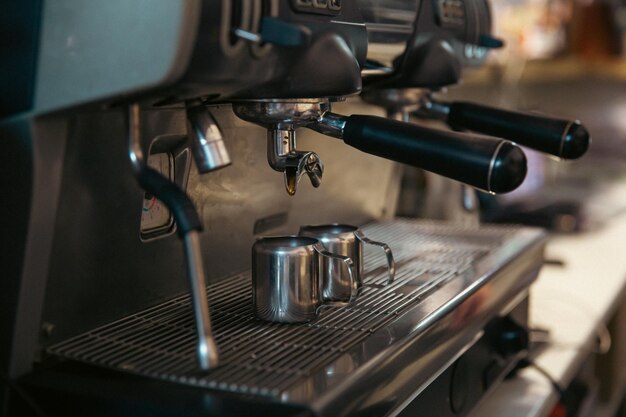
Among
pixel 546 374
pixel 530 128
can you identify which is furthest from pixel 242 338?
pixel 546 374

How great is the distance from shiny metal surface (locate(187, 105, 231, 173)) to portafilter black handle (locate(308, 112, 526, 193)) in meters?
0.11

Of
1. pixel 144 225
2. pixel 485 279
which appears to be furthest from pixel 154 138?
pixel 485 279

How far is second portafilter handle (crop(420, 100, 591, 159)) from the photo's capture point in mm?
845

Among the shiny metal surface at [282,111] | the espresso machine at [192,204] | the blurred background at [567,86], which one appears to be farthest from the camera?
the blurred background at [567,86]

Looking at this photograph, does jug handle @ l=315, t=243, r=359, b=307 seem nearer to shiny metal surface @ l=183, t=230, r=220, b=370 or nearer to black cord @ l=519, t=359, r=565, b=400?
shiny metal surface @ l=183, t=230, r=220, b=370

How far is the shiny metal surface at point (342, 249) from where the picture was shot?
2.59ft

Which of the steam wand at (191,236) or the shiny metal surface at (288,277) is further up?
the steam wand at (191,236)

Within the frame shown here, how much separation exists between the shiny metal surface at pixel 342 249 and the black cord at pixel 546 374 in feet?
0.98

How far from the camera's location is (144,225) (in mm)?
750

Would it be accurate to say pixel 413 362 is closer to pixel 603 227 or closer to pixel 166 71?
pixel 166 71

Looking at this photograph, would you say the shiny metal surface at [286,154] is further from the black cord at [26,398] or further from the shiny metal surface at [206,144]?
the black cord at [26,398]

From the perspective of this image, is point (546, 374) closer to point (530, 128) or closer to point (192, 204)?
point (530, 128)

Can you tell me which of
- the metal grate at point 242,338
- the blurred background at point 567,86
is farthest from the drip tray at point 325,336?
the blurred background at point 567,86

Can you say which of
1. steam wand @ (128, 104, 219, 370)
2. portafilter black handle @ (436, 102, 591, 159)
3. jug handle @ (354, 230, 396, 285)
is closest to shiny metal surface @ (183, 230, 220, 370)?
steam wand @ (128, 104, 219, 370)
